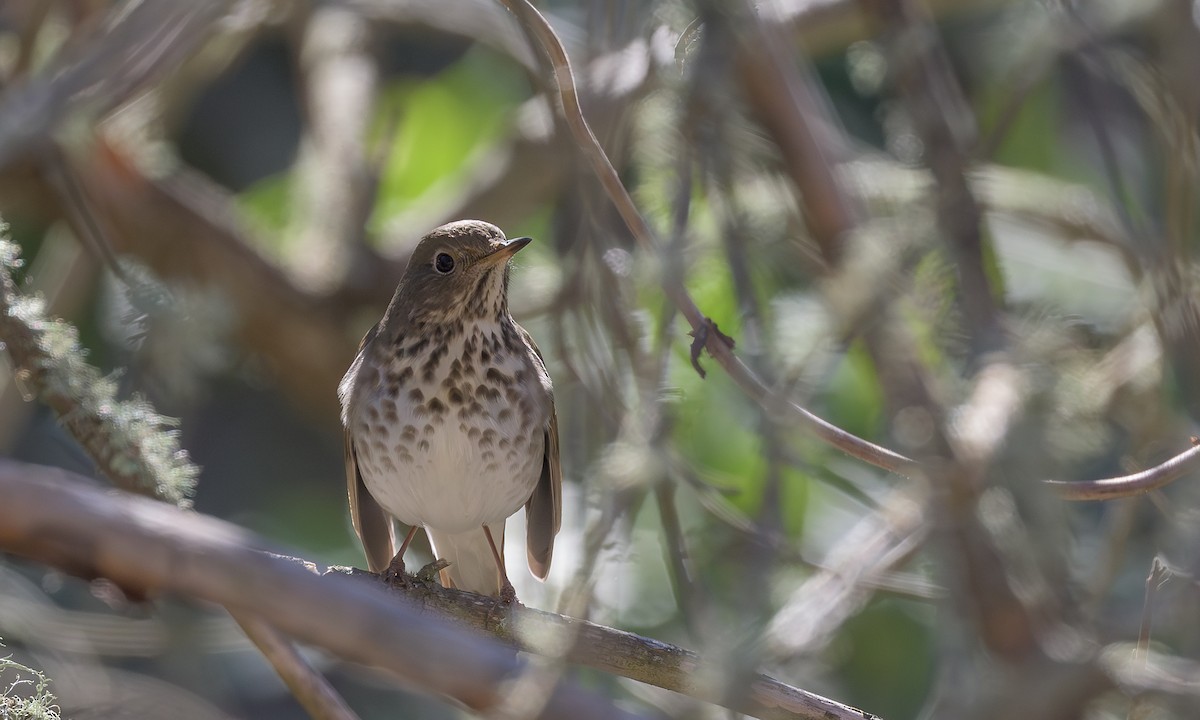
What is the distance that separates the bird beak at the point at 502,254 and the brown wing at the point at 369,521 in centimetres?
59

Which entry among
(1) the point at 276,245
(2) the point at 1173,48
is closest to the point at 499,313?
(2) the point at 1173,48

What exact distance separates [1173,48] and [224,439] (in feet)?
18.7

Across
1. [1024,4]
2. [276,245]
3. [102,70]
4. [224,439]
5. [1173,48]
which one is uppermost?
[1024,4]

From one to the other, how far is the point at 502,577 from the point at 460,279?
3.18 ft

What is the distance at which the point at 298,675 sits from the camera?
2.31 m

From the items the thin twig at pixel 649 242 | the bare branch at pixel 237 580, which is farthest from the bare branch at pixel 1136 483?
the bare branch at pixel 237 580

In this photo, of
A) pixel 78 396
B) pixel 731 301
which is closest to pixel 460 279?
pixel 731 301

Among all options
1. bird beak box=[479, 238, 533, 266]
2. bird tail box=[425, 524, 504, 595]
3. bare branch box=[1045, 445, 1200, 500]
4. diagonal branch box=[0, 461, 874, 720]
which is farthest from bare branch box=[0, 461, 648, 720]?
bird tail box=[425, 524, 504, 595]

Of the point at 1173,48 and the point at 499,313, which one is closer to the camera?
the point at 1173,48

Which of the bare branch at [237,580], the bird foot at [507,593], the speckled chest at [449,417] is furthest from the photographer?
the bird foot at [507,593]

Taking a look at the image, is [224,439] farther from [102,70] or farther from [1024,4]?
[1024,4]

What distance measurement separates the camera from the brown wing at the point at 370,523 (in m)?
3.93

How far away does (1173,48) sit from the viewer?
2068mm

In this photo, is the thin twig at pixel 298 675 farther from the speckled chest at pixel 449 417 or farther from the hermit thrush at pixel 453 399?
the speckled chest at pixel 449 417
